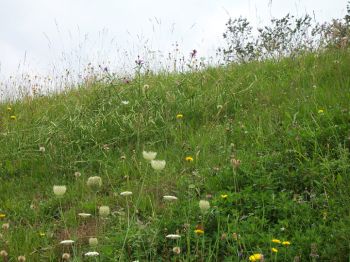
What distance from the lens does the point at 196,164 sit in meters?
3.28

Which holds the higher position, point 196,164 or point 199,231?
point 196,164

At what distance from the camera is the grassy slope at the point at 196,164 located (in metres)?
2.41

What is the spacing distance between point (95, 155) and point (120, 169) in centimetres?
47

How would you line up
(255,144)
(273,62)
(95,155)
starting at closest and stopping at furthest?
(255,144), (95,155), (273,62)

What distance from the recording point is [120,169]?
358 centimetres

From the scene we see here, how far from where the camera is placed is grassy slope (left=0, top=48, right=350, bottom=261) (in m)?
2.41

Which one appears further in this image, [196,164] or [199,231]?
[196,164]

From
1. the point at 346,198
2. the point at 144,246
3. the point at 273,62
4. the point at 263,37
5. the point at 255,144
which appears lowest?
the point at 144,246

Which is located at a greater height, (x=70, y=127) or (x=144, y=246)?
(x=70, y=127)

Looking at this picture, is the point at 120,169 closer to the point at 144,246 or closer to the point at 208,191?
the point at 208,191

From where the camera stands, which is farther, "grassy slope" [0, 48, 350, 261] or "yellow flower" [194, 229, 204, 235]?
"grassy slope" [0, 48, 350, 261]

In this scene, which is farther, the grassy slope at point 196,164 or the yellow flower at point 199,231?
the grassy slope at point 196,164

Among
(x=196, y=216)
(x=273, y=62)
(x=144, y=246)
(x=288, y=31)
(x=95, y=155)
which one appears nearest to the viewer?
(x=144, y=246)

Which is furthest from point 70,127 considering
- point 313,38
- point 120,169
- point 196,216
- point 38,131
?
point 313,38
